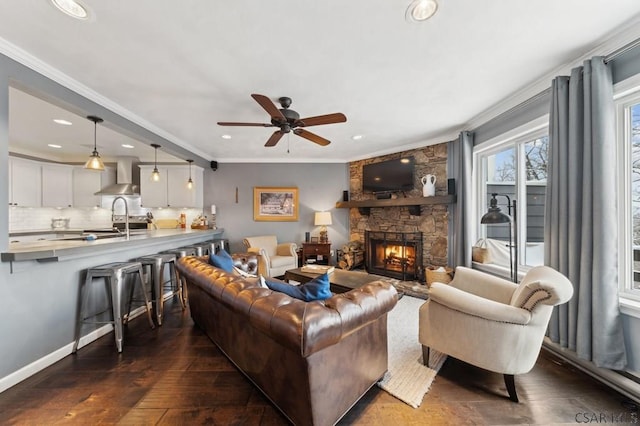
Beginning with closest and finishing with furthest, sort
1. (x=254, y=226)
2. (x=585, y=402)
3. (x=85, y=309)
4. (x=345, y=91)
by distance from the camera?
(x=585, y=402), (x=85, y=309), (x=345, y=91), (x=254, y=226)

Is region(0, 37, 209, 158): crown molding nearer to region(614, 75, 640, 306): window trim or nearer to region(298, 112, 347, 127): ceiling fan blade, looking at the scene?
region(298, 112, 347, 127): ceiling fan blade

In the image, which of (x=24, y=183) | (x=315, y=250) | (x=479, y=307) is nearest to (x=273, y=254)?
(x=315, y=250)

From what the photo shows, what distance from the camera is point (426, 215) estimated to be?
14.8 feet

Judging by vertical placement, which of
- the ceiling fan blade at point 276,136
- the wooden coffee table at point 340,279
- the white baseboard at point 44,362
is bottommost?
the white baseboard at point 44,362

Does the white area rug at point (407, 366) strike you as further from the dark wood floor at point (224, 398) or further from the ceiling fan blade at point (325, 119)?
the ceiling fan blade at point (325, 119)

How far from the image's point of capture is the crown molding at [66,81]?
1.92 meters

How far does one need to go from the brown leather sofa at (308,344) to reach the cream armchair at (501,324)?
47 cm


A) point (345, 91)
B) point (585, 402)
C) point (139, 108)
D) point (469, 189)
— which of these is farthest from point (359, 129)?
point (585, 402)

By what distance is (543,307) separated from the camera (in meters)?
1.62

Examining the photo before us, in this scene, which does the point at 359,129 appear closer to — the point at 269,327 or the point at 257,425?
the point at 269,327

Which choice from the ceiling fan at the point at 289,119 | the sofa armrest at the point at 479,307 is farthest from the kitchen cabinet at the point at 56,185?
the sofa armrest at the point at 479,307

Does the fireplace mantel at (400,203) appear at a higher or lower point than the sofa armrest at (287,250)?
higher

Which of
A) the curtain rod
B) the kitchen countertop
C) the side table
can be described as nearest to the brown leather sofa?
the kitchen countertop

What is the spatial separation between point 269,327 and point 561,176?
2617mm
